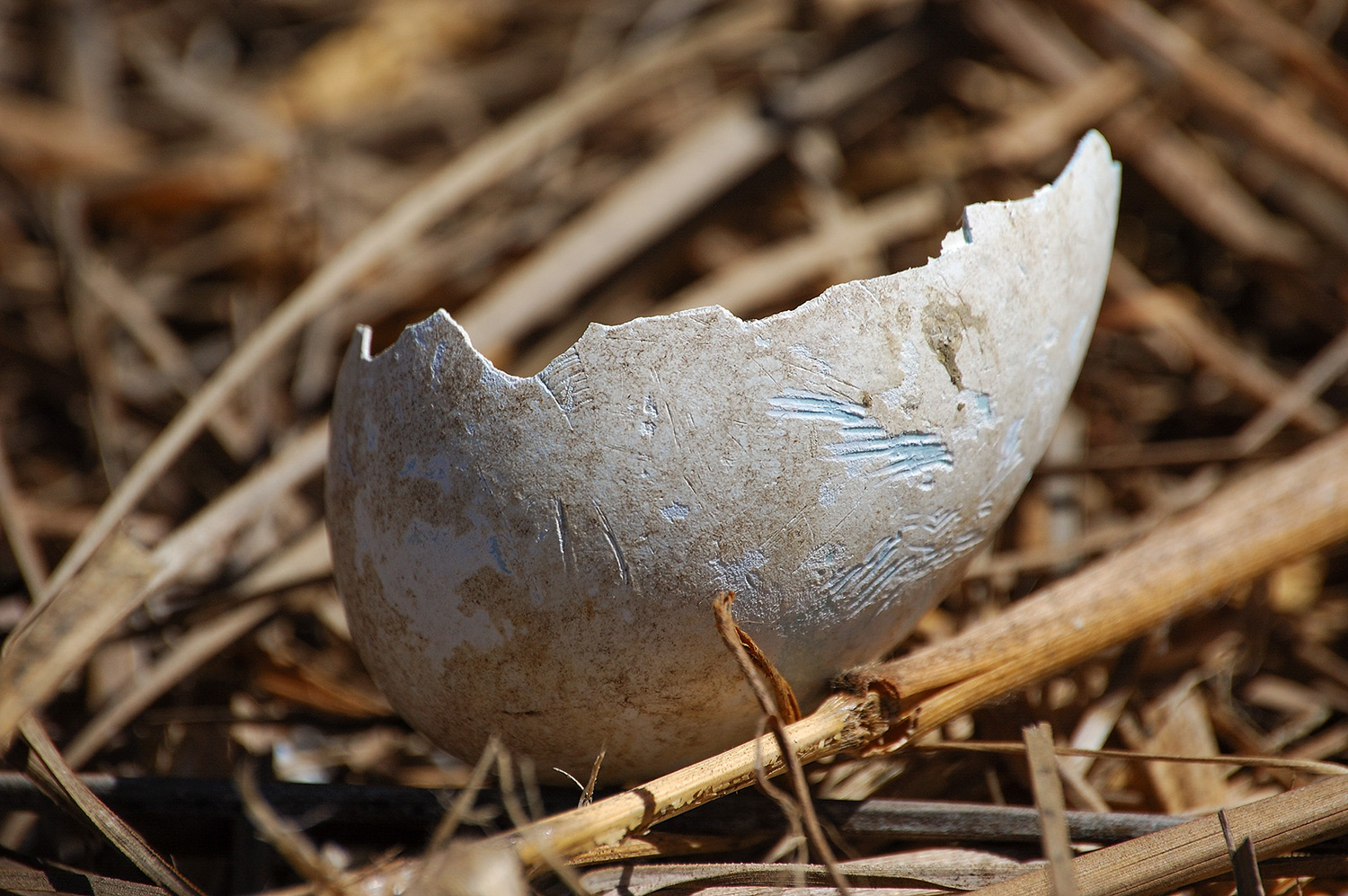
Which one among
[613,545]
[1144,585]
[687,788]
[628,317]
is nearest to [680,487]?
[613,545]

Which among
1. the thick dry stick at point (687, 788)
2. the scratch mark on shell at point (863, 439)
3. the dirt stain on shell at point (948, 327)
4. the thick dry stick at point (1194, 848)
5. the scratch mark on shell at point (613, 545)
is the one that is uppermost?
the dirt stain on shell at point (948, 327)

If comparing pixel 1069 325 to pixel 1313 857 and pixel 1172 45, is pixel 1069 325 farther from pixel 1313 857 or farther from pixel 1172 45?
pixel 1172 45

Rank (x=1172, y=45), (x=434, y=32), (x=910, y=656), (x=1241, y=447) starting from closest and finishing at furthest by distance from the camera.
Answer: (x=910, y=656)
(x=1241, y=447)
(x=1172, y=45)
(x=434, y=32)

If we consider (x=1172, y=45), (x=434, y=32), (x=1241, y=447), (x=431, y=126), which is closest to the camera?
(x=1241, y=447)

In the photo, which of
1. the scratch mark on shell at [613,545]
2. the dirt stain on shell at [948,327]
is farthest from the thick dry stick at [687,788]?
the dirt stain on shell at [948,327]

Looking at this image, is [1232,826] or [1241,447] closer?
[1232,826]

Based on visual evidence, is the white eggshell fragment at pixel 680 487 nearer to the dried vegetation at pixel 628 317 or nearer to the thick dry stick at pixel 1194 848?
the dried vegetation at pixel 628 317

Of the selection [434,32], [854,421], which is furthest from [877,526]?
[434,32]

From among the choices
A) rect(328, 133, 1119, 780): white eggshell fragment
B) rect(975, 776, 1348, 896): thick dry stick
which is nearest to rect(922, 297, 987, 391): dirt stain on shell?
rect(328, 133, 1119, 780): white eggshell fragment
